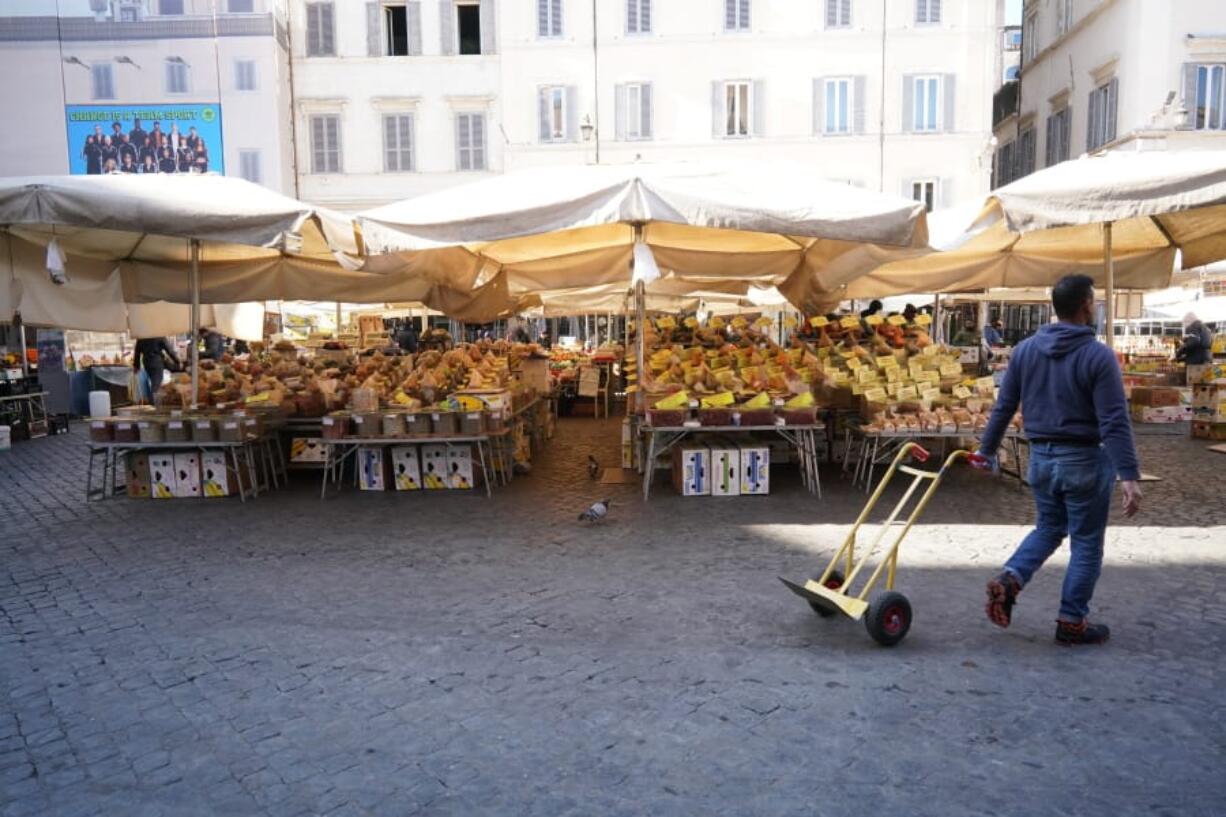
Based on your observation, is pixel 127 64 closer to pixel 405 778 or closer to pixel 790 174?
pixel 790 174

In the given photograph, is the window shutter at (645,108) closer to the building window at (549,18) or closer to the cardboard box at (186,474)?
the building window at (549,18)

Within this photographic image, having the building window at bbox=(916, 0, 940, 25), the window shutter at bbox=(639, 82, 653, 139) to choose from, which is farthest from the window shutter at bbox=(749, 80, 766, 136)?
the building window at bbox=(916, 0, 940, 25)

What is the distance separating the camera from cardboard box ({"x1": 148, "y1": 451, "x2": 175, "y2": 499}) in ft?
25.1

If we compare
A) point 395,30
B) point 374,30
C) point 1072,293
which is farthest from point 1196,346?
point 395,30

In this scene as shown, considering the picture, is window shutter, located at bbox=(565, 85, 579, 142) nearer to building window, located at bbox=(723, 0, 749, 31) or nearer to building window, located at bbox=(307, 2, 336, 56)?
building window, located at bbox=(723, 0, 749, 31)

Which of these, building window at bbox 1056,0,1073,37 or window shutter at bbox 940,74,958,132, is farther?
building window at bbox 1056,0,1073,37

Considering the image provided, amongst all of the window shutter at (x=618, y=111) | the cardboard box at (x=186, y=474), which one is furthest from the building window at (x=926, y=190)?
the cardboard box at (x=186, y=474)

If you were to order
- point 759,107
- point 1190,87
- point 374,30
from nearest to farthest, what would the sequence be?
point 1190,87 < point 759,107 < point 374,30

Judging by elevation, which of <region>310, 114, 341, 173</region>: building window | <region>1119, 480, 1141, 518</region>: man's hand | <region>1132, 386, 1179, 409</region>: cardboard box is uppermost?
<region>310, 114, 341, 173</region>: building window

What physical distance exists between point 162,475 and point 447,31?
77.7 ft

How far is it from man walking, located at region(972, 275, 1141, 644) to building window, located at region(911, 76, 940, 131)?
24686 millimetres

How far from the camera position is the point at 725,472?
741 centimetres

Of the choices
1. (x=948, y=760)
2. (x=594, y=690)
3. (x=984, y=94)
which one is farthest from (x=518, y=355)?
(x=984, y=94)

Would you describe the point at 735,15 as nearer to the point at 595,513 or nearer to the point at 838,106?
the point at 838,106
